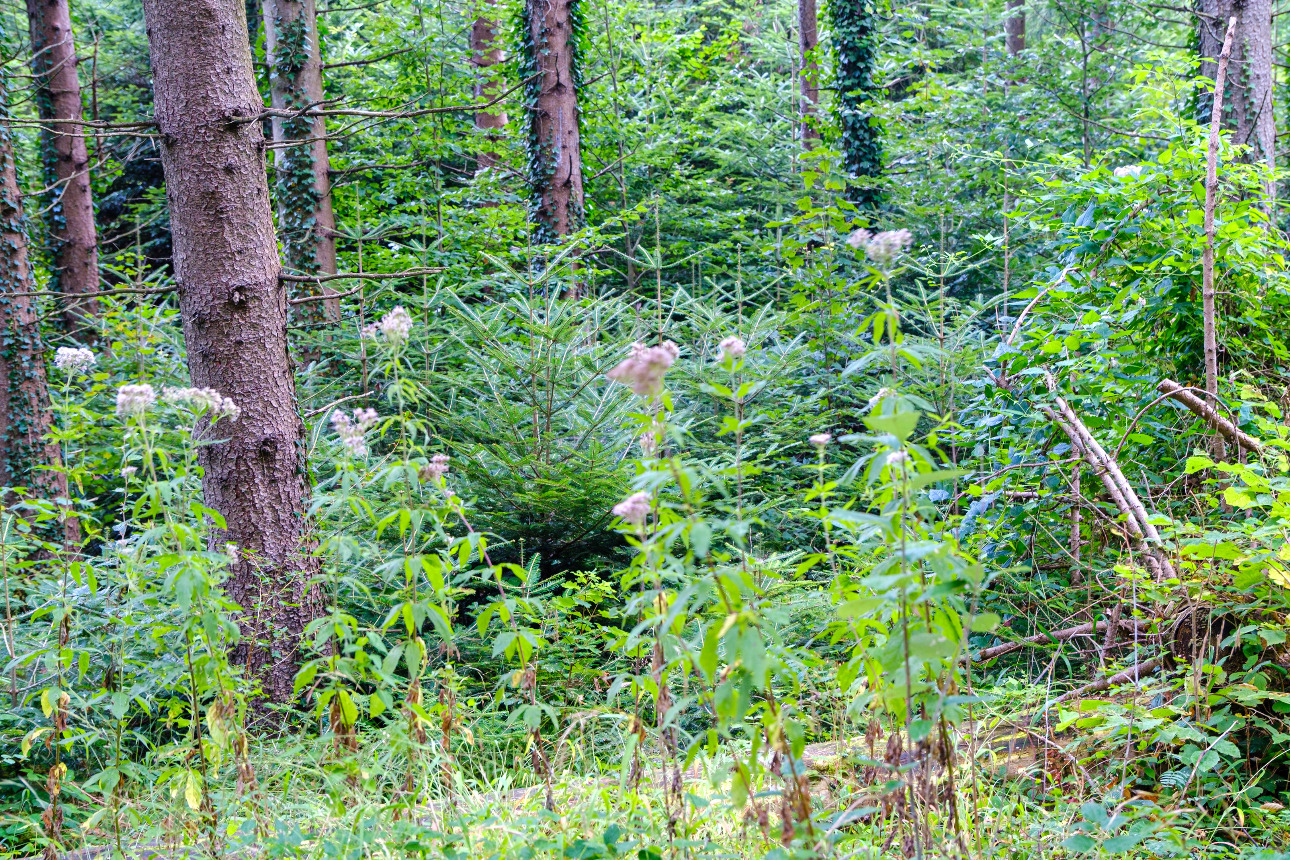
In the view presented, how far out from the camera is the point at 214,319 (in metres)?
3.94

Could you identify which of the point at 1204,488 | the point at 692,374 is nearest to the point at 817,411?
the point at 692,374

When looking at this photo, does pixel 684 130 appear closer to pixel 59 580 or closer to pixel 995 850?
pixel 59 580

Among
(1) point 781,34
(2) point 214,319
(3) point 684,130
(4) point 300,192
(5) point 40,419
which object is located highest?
(1) point 781,34

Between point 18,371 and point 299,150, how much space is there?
3186 millimetres

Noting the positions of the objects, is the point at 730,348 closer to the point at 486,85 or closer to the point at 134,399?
the point at 134,399

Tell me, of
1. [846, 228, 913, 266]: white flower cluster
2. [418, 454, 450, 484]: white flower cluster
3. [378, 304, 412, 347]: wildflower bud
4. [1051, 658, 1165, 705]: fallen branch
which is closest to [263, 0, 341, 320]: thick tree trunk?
[378, 304, 412, 347]: wildflower bud

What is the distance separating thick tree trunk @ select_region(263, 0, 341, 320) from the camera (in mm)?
8312

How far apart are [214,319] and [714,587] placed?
10.2 feet

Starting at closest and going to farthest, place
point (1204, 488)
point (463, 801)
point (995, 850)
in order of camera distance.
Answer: point (995, 850), point (463, 801), point (1204, 488)

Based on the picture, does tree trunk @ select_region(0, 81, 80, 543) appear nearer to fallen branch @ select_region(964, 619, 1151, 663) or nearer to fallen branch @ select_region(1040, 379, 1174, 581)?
fallen branch @ select_region(964, 619, 1151, 663)

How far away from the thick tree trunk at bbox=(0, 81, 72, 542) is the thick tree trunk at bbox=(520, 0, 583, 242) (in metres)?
4.23

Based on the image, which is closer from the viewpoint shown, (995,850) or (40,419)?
(995,850)

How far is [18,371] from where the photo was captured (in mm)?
7035

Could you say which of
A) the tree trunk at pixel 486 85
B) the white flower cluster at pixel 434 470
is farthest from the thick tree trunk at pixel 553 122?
the white flower cluster at pixel 434 470
